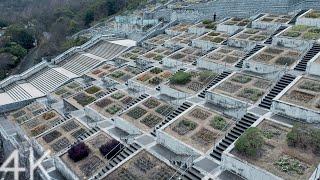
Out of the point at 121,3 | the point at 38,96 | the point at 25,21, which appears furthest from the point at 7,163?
the point at 25,21

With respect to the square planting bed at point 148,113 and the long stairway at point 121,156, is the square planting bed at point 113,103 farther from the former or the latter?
the long stairway at point 121,156

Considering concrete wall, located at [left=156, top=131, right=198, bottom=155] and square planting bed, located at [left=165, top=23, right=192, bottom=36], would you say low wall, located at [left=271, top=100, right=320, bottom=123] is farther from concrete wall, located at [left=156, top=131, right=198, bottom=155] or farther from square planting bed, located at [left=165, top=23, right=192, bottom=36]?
square planting bed, located at [left=165, top=23, right=192, bottom=36]

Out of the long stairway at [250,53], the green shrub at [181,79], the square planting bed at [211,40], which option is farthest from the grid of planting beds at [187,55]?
the long stairway at [250,53]

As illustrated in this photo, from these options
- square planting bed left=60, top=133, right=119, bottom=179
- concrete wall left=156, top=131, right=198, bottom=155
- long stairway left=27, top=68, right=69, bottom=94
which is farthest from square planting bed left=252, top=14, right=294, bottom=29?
long stairway left=27, top=68, right=69, bottom=94

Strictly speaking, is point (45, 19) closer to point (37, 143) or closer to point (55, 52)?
point (55, 52)

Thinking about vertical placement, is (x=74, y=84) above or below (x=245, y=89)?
below
